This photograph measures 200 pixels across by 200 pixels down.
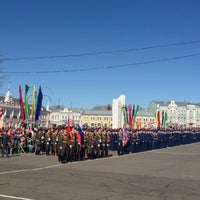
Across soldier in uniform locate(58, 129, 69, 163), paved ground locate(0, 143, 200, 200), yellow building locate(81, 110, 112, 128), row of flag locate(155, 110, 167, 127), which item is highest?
yellow building locate(81, 110, 112, 128)

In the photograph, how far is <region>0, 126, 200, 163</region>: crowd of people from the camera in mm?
19562

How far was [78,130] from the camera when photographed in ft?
67.3

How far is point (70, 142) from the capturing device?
19.4 m

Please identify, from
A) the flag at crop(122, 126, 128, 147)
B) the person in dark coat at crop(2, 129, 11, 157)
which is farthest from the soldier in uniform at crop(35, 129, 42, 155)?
the flag at crop(122, 126, 128, 147)

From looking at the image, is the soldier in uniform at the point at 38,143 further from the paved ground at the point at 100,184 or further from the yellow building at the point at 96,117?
the yellow building at the point at 96,117

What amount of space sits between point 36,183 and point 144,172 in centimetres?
518

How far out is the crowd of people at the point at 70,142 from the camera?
19.6 m

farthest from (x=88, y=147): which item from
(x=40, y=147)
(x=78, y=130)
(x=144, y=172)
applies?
(x=144, y=172)

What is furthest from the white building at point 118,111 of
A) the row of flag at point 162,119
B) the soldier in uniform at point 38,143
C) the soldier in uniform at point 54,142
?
the soldier in uniform at point 54,142

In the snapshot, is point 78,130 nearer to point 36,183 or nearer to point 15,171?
point 15,171

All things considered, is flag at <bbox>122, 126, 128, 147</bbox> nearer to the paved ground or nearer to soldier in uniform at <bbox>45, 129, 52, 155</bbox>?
soldier in uniform at <bbox>45, 129, 52, 155</bbox>

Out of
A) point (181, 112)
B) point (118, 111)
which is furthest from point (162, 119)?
point (181, 112)

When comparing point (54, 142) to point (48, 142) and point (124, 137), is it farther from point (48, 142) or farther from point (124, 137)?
point (124, 137)

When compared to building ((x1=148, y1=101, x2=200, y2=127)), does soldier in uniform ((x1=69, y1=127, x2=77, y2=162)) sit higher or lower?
lower
